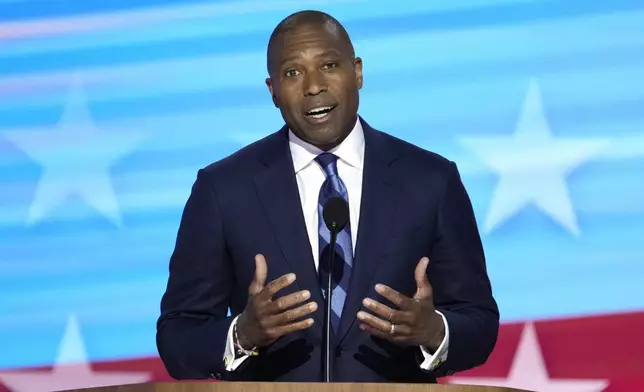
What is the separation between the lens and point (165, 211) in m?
4.05

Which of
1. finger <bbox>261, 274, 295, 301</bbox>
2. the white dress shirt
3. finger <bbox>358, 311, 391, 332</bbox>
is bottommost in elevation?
finger <bbox>358, 311, 391, 332</bbox>

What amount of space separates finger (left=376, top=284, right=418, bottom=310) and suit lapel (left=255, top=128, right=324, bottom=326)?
0.37 meters

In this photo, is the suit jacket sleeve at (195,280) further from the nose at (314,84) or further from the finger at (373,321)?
the finger at (373,321)

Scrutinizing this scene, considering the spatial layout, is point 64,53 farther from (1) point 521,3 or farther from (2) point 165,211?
(1) point 521,3

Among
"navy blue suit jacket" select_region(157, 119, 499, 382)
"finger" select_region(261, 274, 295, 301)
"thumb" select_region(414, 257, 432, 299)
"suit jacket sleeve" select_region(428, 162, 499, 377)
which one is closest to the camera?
"finger" select_region(261, 274, 295, 301)

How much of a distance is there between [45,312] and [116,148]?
592mm

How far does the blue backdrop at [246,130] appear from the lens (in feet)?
12.4

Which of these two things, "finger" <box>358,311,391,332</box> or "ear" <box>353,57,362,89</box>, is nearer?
"finger" <box>358,311,391,332</box>

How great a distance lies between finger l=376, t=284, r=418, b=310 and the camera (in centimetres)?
242

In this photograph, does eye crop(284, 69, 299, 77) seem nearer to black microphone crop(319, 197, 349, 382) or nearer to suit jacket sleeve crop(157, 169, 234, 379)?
suit jacket sleeve crop(157, 169, 234, 379)

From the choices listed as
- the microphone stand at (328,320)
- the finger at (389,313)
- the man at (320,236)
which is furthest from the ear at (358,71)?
the finger at (389,313)

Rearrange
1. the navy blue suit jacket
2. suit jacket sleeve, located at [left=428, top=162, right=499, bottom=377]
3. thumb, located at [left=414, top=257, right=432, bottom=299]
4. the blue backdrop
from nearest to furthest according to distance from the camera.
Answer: thumb, located at [left=414, top=257, right=432, bottom=299] < the navy blue suit jacket < suit jacket sleeve, located at [left=428, top=162, right=499, bottom=377] < the blue backdrop

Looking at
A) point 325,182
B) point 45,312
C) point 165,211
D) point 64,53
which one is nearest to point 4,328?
point 45,312

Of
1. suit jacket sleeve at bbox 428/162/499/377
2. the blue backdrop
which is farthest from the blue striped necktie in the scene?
the blue backdrop
